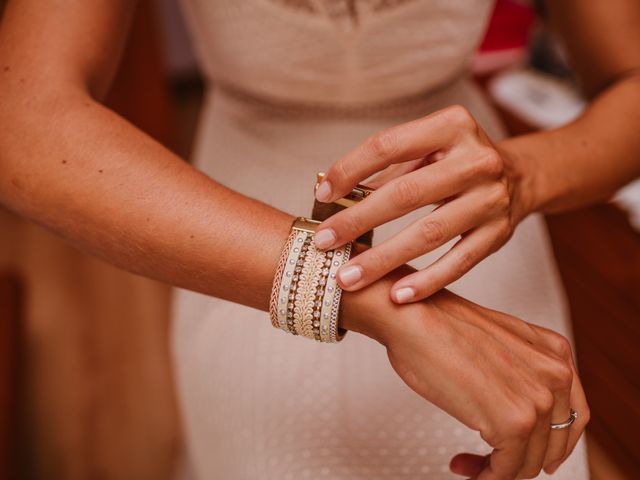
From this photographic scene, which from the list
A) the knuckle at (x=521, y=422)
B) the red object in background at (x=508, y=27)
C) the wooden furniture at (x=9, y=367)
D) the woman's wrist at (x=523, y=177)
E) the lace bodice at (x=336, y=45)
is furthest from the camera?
the red object in background at (x=508, y=27)

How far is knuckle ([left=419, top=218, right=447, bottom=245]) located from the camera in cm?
60

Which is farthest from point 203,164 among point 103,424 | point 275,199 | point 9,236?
point 9,236

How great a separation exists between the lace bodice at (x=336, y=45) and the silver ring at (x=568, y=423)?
57 cm

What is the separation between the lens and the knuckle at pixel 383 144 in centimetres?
59

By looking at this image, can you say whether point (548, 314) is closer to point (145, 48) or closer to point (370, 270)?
point (370, 270)

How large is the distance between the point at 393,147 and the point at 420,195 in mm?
57

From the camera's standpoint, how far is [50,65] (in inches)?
26.4

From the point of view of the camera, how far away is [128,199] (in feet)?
2.05

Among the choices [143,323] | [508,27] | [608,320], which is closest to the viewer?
[608,320]

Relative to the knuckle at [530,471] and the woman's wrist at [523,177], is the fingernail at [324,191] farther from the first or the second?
the knuckle at [530,471]

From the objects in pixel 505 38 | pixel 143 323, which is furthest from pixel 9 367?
pixel 505 38

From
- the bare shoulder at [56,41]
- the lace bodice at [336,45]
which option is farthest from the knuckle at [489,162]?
the bare shoulder at [56,41]

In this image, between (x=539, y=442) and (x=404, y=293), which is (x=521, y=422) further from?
(x=404, y=293)

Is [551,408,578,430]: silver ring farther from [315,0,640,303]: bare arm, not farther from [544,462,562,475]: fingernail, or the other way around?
[315,0,640,303]: bare arm
